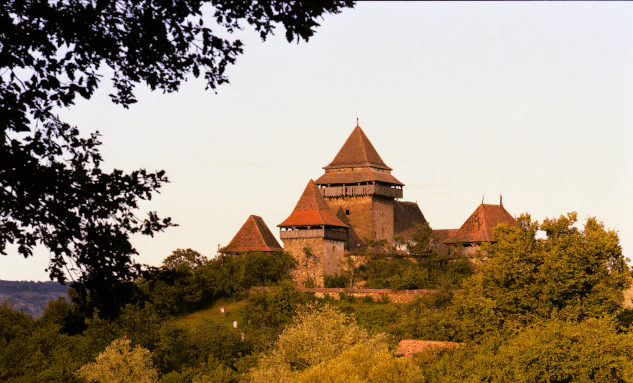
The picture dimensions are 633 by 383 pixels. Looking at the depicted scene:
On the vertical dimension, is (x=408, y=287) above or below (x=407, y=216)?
below

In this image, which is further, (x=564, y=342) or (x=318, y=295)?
(x=318, y=295)

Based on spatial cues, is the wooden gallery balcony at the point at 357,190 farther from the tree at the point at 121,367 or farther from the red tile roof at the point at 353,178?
the tree at the point at 121,367

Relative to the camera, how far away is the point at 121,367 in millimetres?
48625

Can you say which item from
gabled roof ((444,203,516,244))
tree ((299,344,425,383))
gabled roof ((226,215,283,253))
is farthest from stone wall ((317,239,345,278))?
→ tree ((299,344,425,383))

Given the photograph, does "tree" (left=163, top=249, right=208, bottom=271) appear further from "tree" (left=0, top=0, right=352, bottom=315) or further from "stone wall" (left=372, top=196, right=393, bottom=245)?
"tree" (left=0, top=0, right=352, bottom=315)

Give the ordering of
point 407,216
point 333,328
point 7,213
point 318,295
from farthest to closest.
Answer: point 407,216 < point 318,295 < point 333,328 < point 7,213

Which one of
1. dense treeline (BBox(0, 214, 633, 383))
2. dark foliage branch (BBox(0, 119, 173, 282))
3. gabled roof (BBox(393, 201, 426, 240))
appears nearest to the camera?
dark foliage branch (BBox(0, 119, 173, 282))

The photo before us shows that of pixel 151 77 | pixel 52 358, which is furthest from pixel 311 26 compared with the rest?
pixel 52 358

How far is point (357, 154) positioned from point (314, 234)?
12.1 meters

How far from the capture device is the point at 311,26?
36.4ft

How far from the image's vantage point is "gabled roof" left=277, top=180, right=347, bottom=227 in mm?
63531

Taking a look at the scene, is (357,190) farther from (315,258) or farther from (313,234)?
(315,258)

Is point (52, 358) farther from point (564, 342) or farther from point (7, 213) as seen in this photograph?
point (7, 213)

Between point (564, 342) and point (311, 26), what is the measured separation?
24.0m
